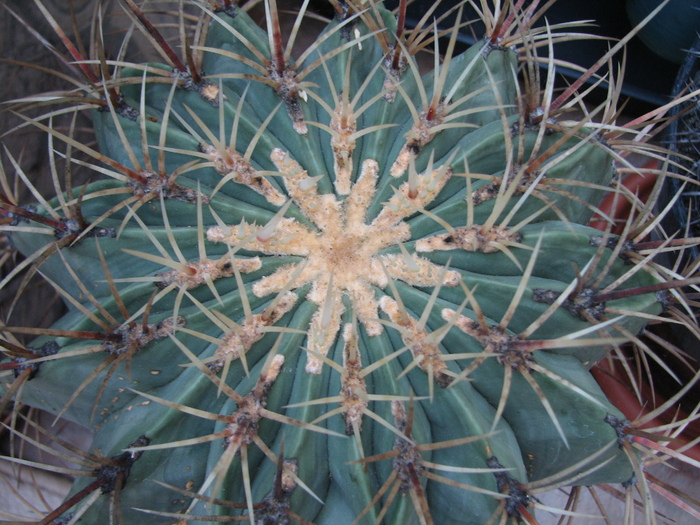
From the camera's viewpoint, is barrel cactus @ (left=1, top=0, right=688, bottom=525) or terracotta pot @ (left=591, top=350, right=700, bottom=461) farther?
terracotta pot @ (left=591, top=350, right=700, bottom=461)

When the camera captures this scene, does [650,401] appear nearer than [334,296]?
No

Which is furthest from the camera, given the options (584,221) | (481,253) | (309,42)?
(309,42)

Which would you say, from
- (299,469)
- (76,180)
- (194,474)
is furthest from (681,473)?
(76,180)

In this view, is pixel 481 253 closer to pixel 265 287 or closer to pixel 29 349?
pixel 265 287

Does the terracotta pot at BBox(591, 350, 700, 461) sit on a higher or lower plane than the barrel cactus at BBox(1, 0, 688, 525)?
lower

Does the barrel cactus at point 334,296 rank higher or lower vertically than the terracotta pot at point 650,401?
higher

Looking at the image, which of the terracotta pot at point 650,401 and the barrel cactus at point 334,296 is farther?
the terracotta pot at point 650,401

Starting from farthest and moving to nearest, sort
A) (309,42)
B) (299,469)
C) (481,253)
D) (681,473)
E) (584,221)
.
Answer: (309,42) → (681,473) → (584,221) → (481,253) → (299,469)

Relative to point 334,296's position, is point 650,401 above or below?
below
